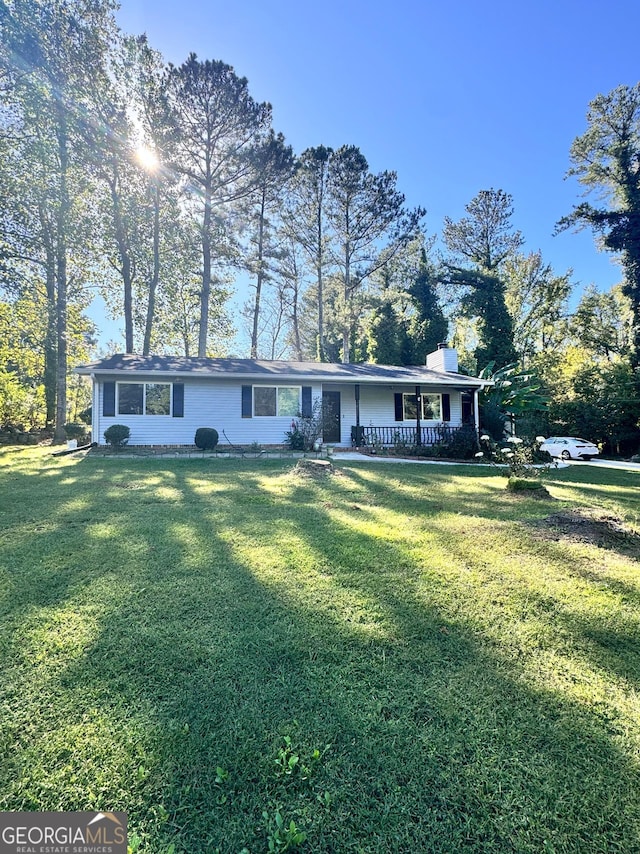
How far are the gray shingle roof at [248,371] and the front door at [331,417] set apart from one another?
0.92 meters

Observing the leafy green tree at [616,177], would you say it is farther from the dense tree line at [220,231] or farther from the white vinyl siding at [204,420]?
the white vinyl siding at [204,420]

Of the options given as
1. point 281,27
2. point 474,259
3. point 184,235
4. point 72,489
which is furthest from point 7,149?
point 474,259

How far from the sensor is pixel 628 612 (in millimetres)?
2871

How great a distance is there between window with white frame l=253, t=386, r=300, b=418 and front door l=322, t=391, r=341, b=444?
1.46 meters

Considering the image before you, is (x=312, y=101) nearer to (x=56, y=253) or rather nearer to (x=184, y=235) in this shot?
(x=184, y=235)

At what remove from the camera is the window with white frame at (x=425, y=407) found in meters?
15.2

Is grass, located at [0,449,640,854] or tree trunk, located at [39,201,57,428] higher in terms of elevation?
tree trunk, located at [39,201,57,428]

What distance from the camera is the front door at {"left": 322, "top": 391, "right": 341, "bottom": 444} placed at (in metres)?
14.6

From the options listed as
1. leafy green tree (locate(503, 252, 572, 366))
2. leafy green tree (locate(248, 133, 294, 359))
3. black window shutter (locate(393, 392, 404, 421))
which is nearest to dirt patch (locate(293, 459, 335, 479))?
black window shutter (locate(393, 392, 404, 421))

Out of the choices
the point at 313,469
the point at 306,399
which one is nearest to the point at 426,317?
the point at 306,399

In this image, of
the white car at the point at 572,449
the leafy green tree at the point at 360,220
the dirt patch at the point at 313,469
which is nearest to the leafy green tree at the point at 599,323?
the white car at the point at 572,449

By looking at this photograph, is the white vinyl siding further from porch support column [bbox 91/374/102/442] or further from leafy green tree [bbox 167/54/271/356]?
leafy green tree [bbox 167/54/271/356]

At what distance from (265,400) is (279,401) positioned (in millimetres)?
478

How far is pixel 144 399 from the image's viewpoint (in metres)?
12.4
